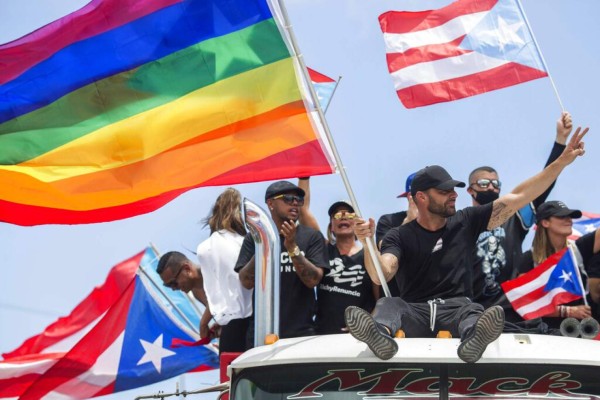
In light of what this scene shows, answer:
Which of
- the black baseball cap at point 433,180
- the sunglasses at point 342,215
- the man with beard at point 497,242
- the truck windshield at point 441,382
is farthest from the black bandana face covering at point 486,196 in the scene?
the truck windshield at point 441,382

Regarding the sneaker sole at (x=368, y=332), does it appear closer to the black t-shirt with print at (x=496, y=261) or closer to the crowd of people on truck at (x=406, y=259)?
the crowd of people on truck at (x=406, y=259)

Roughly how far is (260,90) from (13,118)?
5.99ft

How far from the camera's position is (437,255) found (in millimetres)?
9102

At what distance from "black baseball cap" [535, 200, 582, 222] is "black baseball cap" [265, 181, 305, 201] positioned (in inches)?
82.7

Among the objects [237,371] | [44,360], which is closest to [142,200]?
[237,371]

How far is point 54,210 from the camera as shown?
31.3ft

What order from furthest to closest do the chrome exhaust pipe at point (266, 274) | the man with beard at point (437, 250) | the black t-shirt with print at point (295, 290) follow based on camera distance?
the black t-shirt with print at point (295, 290) → the man with beard at point (437, 250) → the chrome exhaust pipe at point (266, 274)

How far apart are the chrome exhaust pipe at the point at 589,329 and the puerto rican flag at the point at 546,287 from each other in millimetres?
1641

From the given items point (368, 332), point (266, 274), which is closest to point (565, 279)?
point (266, 274)

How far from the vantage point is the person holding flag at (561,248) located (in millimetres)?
10570

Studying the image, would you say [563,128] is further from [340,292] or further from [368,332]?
[368,332]

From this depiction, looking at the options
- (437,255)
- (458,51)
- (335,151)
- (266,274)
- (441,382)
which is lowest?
(441,382)

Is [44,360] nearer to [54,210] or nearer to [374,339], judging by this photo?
[54,210]

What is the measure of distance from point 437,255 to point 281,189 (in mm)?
1650
